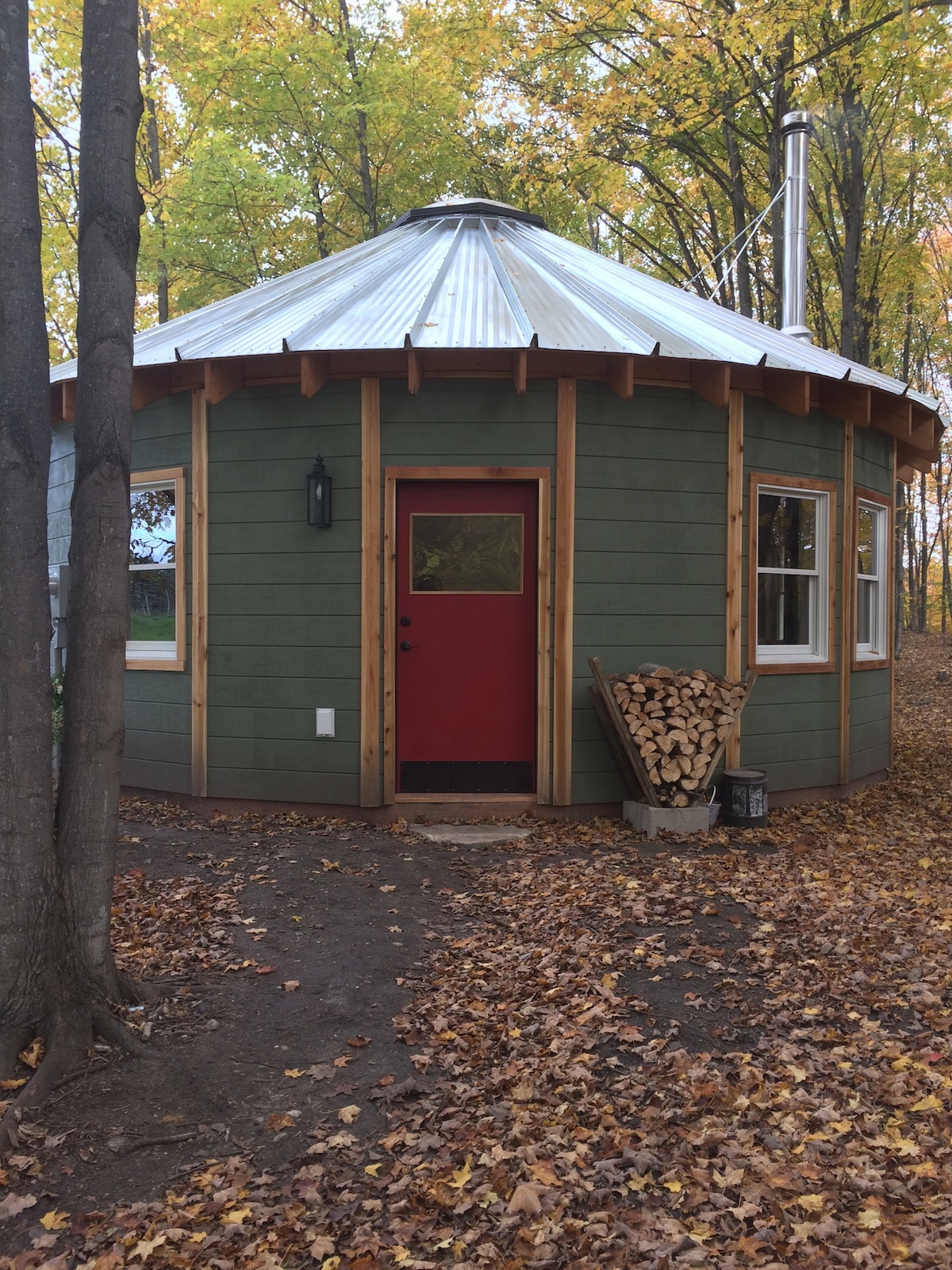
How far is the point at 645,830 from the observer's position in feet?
21.5

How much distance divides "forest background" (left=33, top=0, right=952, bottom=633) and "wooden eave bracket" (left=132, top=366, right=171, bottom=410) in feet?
21.2

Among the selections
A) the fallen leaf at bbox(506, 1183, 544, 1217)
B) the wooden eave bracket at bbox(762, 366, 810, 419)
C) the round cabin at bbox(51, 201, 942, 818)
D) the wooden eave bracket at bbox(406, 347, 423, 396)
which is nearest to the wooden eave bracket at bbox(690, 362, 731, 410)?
the round cabin at bbox(51, 201, 942, 818)

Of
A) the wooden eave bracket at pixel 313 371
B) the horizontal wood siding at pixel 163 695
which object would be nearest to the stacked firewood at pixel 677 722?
the wooden eave bracket at pixel 313 371

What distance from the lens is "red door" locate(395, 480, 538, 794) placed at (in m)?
6.86

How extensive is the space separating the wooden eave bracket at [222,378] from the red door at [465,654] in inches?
60.4

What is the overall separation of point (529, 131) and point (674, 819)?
14.0m

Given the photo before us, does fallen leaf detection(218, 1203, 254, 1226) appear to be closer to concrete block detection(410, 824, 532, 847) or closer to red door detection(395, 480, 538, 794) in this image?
concrete block detection(410, 824, 532, 847)

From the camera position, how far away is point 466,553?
6.88 metres

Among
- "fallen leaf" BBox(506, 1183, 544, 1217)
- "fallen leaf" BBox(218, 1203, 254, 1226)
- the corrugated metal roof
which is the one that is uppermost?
the corrugated metal roof

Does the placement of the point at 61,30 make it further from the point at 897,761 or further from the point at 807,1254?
the point at 807,1254

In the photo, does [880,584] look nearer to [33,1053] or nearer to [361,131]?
[33,1053]

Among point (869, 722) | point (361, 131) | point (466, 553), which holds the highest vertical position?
point (361, 131)

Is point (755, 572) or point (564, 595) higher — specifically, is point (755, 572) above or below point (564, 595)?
above

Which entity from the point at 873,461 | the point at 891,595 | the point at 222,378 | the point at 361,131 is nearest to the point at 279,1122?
the point at 222,378
